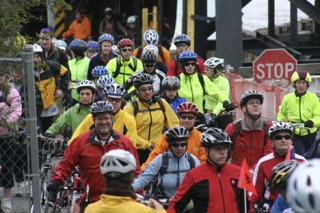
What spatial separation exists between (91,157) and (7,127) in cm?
83

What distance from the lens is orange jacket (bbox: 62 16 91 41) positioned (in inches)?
1112

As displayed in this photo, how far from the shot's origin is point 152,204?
735 cm

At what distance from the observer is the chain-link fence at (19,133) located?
9.80 meters

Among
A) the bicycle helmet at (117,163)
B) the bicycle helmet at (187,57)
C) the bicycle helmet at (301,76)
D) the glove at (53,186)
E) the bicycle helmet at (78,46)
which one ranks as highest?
the bicycle helmet at (78,46)

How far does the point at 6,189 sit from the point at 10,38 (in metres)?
2.38

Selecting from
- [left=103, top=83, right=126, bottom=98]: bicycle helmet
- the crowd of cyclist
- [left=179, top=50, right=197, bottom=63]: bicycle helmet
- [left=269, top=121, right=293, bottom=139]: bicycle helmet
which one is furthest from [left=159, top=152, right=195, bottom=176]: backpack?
[left=179, top=50, right=197, bottom=63]: bicycle helmet

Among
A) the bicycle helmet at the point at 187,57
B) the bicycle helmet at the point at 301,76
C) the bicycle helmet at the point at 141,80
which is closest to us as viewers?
the bicycle helmet at the point at 141,80

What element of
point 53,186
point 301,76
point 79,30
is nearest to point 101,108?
point 53,186

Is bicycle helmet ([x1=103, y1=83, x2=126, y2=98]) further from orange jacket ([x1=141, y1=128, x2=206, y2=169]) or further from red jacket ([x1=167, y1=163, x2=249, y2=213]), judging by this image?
red jacket ([x1=167, y1=163, x2=249, y2=213])

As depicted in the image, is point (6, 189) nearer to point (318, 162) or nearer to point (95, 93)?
point (95, 93)

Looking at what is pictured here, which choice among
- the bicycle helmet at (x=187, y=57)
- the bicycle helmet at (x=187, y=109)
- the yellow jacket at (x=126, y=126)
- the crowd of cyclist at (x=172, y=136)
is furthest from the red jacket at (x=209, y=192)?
the bicycle helmet at (x=187, y=57)

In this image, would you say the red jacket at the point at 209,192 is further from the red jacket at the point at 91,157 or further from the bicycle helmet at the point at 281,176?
the red jacket at the point at 91,157

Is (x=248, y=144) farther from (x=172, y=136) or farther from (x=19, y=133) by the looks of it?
(x=19, y=133)

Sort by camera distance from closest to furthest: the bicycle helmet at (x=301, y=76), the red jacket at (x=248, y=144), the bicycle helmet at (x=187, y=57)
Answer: the red jacket at (x=248, y=144) → the bicycle helmet at (x=187, y=57) → the bicycle helmet at (x=301, y=76)
